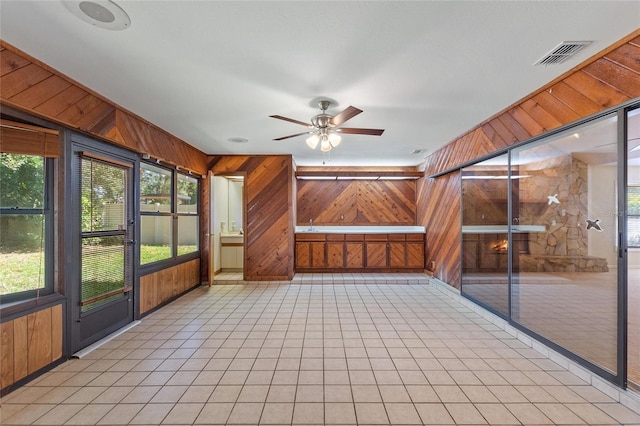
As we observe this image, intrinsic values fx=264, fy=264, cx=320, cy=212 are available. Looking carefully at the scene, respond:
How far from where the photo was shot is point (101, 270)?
9.61ft

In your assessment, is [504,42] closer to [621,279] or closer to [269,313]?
[621,279]

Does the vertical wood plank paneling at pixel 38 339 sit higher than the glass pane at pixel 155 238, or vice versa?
the glass pane at pixel 155 238

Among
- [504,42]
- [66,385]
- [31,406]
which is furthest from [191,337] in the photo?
[504,42]

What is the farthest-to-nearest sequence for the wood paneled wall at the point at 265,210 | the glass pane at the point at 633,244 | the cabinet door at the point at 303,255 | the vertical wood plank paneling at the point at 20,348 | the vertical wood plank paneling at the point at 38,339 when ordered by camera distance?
1. the cabinet door at the point at 303,255
2. the wood paneled wall at the point at 265,210
3. the vertical wood plank paneling at the point at 38,339
4. the vertical wood plank paneling at the point at 20,348
5. the glass pane at the point at 633,244

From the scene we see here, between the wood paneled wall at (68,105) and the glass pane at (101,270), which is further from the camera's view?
the glass pane at (101,270)

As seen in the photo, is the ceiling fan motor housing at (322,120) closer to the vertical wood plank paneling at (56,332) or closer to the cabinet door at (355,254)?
the vertical wood plank paneling at (56,332)

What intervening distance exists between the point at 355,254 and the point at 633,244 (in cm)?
440

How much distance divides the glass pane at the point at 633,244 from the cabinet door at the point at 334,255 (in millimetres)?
4426

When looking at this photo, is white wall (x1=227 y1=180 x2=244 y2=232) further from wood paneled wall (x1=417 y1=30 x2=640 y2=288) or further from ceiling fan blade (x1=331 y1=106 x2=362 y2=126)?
ceiling fan blade (x1=331 y1=106 x2=362 y2=126)

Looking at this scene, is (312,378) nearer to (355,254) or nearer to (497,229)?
(497,229)

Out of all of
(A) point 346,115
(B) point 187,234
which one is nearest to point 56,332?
(B) point 187,234

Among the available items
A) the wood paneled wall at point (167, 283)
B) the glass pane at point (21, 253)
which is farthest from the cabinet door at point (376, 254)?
the glass pane at point (21, 253)

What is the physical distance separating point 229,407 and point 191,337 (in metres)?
1.35

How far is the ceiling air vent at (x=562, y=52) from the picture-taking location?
6.11ft
